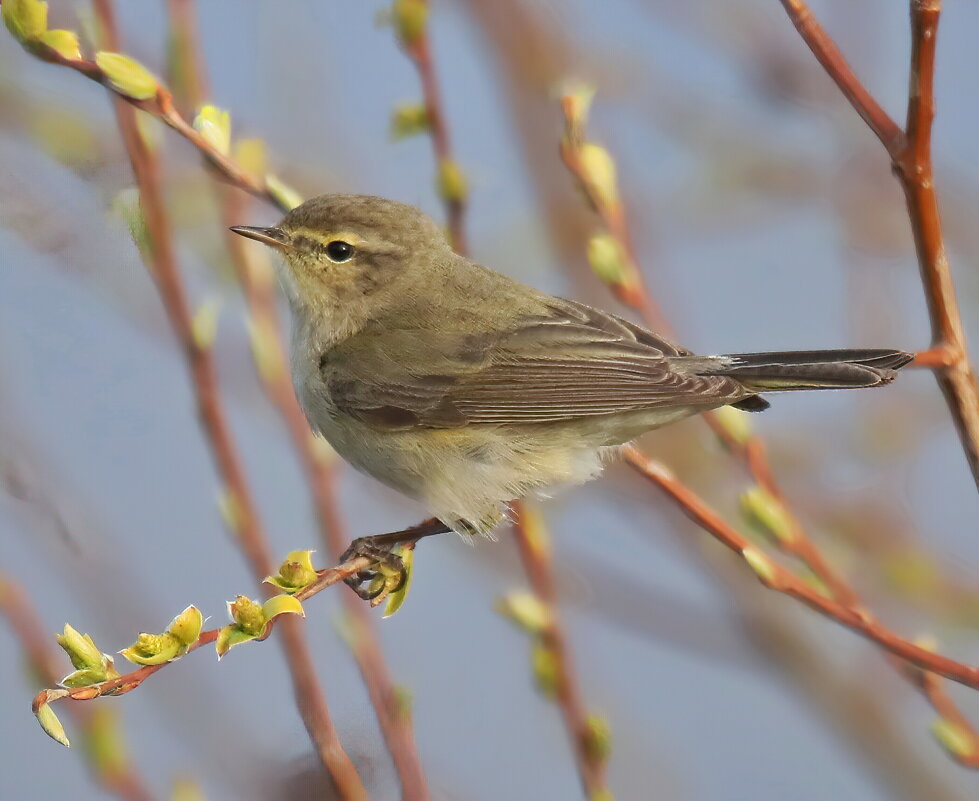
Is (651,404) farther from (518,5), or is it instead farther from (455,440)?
(518,5)

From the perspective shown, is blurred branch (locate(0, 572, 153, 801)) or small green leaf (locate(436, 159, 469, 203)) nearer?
blurred branch (locate(0, 572, 153, 801))

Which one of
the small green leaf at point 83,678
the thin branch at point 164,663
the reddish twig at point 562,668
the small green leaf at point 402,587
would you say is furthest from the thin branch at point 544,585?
the small green leaf at point 83,678

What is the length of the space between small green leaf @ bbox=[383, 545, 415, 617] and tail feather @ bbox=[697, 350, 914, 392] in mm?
931

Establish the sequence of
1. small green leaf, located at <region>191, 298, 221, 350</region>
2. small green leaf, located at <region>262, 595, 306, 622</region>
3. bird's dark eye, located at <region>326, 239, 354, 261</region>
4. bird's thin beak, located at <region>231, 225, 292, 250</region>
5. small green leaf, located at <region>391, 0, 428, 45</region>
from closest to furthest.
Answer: small green leaf, located at <region>262, 595, 306, 622</region> → small green leaf, located at <region>191, 298, 221, 350</region> → small green leaf, located at <region>391, 0, 428, 45</region> → bird's thin beak, located at <region>231, 225, 292, 250</region> → bird's dark eye, located at <region>326, 239, 354, 261</region>

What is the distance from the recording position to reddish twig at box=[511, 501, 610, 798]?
94.3 inches

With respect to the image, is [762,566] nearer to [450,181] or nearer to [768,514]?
[768,514]

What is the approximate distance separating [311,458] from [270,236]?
81cm

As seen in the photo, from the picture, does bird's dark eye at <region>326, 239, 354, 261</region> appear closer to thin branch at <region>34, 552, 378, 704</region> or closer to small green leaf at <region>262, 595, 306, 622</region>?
thin branch at <region>34, 552, 378, 704</region>

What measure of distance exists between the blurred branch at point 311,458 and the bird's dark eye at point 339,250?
0.35m

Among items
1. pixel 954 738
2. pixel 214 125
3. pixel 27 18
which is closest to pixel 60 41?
pixel 27 18

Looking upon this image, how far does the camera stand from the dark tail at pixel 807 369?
2514 mm

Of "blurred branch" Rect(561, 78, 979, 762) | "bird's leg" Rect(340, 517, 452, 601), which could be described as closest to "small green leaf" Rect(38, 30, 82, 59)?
"blurred branch" Rect(561, 78, 979, 762)

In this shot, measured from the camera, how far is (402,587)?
2664 millimetres

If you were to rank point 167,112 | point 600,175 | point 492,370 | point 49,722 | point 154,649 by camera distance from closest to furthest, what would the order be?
1. point 49,722
2. point 154,649
3. point 167,112
4. point 600,175
5. point 492,370
